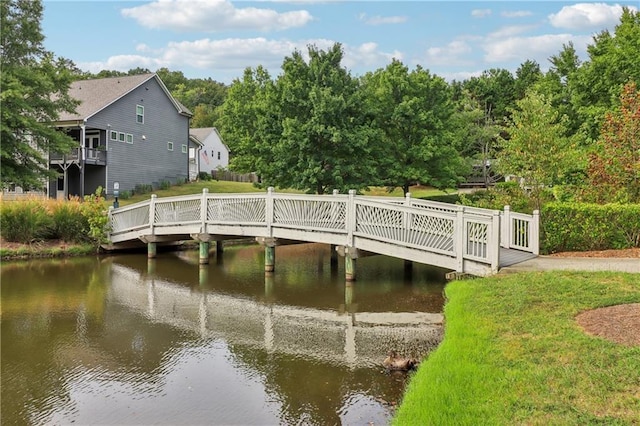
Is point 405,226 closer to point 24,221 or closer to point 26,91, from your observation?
point 24,221

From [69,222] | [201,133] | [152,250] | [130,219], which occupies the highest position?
[201,133]

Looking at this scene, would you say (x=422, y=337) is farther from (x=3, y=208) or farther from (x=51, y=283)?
(x=3, y=208)

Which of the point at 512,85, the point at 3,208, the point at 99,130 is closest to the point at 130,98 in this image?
the point at 99,130

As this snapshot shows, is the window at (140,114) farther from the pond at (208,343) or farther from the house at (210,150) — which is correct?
the pond at (208,343)

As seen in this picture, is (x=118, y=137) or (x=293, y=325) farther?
(x=118, y=137)

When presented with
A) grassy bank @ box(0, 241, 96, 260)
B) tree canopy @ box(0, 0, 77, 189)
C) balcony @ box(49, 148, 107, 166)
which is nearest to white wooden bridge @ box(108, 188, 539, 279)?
grassy bank @ box(0, 241, 96, 260)

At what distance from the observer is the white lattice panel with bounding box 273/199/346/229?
46.5ft

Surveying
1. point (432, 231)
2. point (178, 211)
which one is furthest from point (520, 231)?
point (178, 211)

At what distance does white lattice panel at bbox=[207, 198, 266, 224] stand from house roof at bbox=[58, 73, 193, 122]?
17.4 meters

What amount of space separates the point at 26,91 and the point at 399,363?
21983 mm

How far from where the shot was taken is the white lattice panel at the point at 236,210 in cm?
1594

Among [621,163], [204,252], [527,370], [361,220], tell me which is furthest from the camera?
[204,252]

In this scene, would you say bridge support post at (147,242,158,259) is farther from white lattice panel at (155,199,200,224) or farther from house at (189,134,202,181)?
house at (189,134,202,181)

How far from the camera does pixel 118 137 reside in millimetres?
32969
